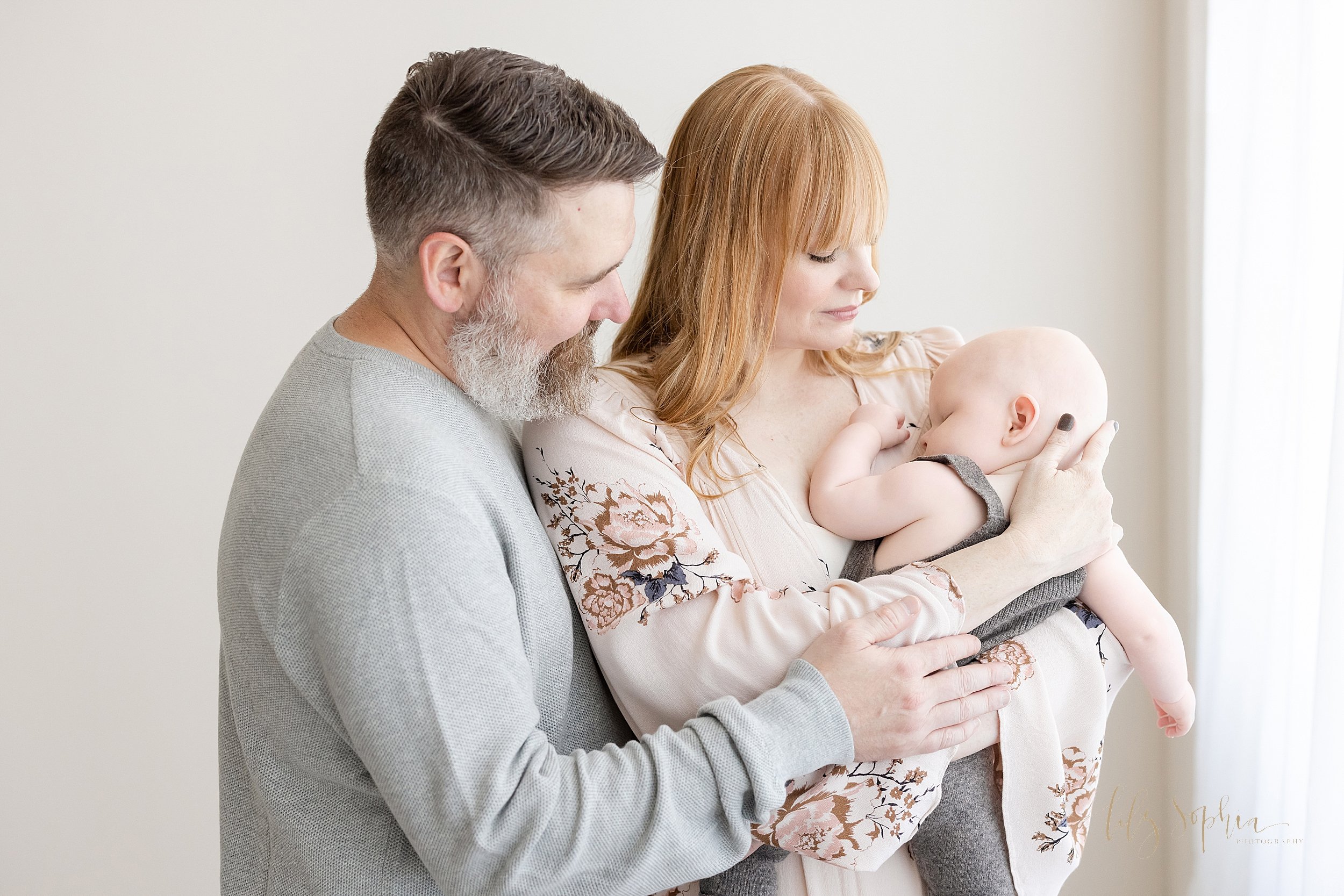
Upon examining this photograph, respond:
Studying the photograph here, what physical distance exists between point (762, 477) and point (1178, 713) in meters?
0.76

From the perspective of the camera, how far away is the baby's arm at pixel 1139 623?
1.53 m

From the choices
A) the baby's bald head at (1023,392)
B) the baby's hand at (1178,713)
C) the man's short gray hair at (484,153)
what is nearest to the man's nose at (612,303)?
the man's short gray hair at (484,153)

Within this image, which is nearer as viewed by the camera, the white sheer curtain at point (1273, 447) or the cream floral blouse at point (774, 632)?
the cream floral blouse at point (774, 632)

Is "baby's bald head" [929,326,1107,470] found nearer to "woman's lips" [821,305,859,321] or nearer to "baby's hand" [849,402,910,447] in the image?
"baby's hand" [849,402,910,447]

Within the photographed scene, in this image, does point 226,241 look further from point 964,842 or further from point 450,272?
point 964,842

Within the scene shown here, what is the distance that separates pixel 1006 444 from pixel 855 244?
399 mm

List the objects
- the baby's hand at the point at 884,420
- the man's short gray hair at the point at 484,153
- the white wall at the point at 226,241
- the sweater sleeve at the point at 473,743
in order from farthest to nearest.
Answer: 1. the white wall at the point at 226,241
2. the baby's hand at the point at 884,420
3. the man's short gray hair at the point at 484,153
4. the sweater sleeve at the point at 473,743

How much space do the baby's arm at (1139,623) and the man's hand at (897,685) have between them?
0.94 feet

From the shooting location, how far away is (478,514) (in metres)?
1.22

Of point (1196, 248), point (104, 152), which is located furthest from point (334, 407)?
point (1196, 248)

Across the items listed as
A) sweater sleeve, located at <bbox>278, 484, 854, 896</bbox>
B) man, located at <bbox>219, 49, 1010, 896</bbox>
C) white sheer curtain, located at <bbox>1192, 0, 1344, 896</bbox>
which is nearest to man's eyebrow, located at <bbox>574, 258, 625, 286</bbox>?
man, located at <bbox>219, 49, 1010, 896</bbox>

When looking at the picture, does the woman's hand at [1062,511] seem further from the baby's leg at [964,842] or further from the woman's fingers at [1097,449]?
the baby's leg at [964,842]

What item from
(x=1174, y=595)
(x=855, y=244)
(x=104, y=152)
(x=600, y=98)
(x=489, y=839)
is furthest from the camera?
(x=1174, y=595)

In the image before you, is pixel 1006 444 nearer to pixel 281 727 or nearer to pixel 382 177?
pixel 382 177
